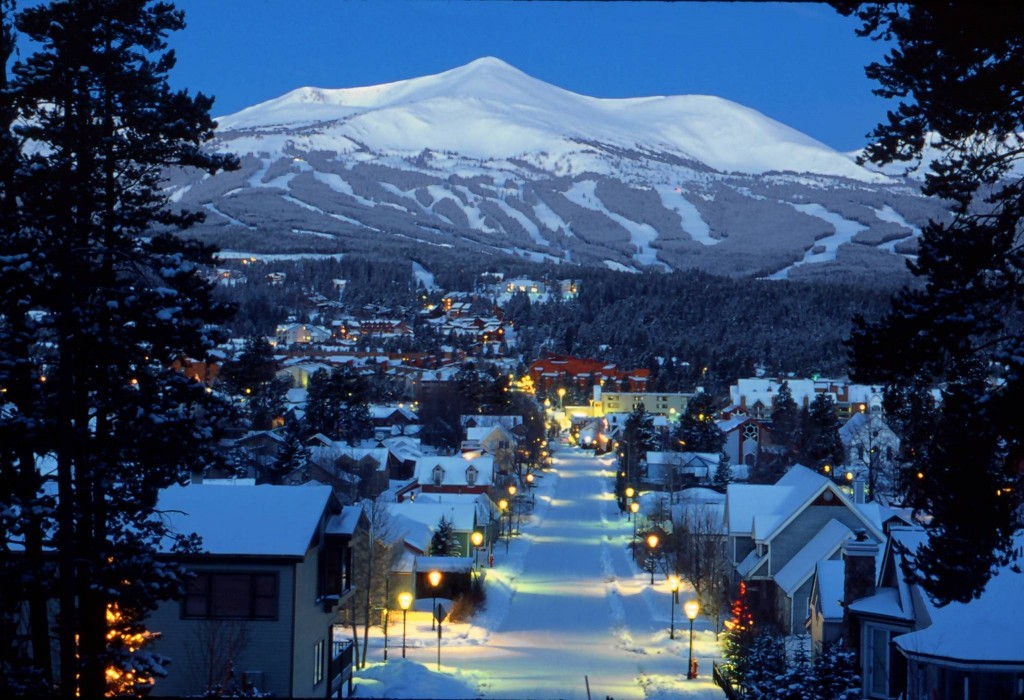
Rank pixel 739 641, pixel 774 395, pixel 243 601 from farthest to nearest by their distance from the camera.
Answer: pixel 774 395, pixel 739 641, pixel 243 601

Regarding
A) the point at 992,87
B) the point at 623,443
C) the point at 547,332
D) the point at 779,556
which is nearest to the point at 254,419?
the point at 623,443

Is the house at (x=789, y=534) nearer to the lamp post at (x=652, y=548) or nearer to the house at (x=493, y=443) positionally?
the lamp post at (x=652, y=548)

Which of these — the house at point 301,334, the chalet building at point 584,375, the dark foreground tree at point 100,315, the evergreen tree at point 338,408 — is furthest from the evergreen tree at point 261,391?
the house at point 301,334

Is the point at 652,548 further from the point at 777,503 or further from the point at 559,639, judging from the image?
the point at 559,639

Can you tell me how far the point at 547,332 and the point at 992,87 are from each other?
133 meters

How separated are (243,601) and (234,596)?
0.13 m

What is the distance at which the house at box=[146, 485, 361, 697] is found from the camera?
14.7m

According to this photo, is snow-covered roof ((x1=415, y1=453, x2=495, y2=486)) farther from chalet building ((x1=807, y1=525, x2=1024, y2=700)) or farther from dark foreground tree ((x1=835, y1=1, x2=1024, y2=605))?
dark foreground tree ((x1=835, y1=1, x2=1024, y2=605))

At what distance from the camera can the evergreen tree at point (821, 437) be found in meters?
45.7

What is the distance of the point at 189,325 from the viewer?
31.8ft

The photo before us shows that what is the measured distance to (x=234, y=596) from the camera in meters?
14.9

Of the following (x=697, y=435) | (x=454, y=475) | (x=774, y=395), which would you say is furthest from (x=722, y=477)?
(x=774, y=395)

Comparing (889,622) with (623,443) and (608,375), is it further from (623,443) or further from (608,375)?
(608,375)

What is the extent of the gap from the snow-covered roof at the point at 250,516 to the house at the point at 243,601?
0.01 m
